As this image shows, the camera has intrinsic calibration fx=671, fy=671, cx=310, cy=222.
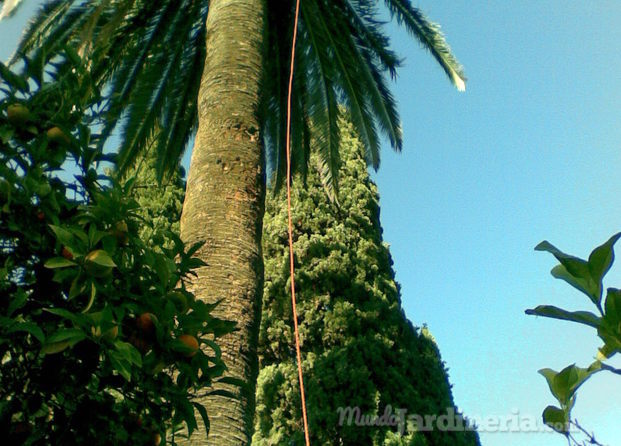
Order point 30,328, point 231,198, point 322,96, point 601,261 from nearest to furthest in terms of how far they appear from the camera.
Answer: point 601,261 < point 30,328 < point 231,198 < point 322,96

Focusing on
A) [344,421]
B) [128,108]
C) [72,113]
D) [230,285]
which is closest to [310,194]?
[344,421]

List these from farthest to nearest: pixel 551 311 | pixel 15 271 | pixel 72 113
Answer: pixel 72 113
pixel 15 271
pixel 551 311

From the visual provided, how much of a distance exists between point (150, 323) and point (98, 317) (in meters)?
0.20

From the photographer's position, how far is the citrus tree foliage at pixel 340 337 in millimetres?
8906

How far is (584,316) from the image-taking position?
0.83m

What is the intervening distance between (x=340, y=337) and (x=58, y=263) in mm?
7936

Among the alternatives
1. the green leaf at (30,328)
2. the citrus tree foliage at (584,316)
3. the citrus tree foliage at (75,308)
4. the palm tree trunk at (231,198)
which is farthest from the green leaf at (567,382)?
the palm tree trunk at (231,198)

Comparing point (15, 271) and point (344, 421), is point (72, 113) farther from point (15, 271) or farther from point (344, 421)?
point (344, 421)

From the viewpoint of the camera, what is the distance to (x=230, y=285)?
3.52 meters

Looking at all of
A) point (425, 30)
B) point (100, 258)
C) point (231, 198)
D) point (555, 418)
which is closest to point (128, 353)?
point (100, 258)

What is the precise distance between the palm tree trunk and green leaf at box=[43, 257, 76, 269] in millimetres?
1462

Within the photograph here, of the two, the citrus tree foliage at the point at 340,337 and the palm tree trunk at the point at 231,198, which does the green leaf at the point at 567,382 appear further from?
the citrus tree foliage at the point at 340,337

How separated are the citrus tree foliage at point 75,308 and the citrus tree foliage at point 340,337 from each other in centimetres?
665

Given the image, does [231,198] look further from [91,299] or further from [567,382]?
[567,382]
